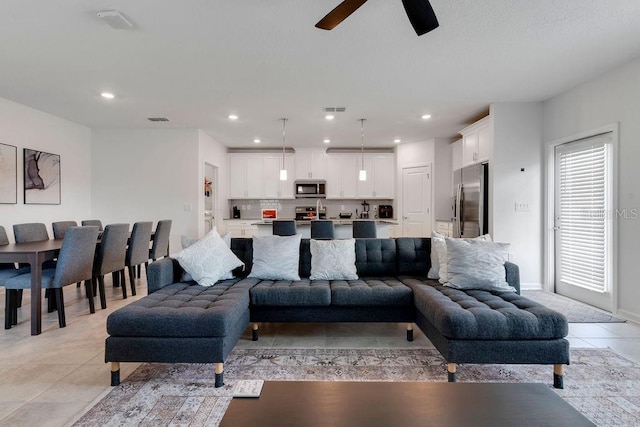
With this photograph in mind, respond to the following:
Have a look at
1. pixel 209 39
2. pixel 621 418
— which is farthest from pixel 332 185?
pixel 621 418

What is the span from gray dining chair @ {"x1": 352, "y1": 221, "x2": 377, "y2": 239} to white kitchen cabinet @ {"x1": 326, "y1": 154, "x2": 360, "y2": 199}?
11.6 feet

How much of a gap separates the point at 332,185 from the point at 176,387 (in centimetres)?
622

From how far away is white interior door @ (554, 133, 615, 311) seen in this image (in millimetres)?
3713

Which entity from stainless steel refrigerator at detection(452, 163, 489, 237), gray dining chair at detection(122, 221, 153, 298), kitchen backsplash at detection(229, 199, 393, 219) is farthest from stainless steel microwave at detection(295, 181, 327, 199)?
gray dining chair at detection(122, 221, 153, 298)

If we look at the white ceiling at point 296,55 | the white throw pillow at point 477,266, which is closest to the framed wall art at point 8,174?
the white ceiling at point 296,55

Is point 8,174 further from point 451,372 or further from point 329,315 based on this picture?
point 451,372

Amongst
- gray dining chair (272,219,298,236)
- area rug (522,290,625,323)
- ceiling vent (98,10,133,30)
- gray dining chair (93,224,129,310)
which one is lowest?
area rug (522,290,625,323)

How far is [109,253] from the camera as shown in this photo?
3752 mm

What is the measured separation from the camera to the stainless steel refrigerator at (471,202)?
16.1ft

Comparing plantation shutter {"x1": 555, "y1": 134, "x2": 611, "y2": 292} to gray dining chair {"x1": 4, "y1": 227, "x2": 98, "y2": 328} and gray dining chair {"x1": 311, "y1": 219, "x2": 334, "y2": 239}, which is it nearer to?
gray dining chair {"x1": 311, "y1": 219, "x2": 334, "y2": 239}

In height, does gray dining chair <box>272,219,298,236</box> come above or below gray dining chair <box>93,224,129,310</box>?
above

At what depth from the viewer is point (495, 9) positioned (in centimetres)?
248

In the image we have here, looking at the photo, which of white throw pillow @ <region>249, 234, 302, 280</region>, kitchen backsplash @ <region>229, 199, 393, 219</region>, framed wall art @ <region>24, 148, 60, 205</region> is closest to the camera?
white throw pillow @ <region>249, 234, 302, 280</region>

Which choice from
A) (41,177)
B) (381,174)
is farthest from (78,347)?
(381,174)
